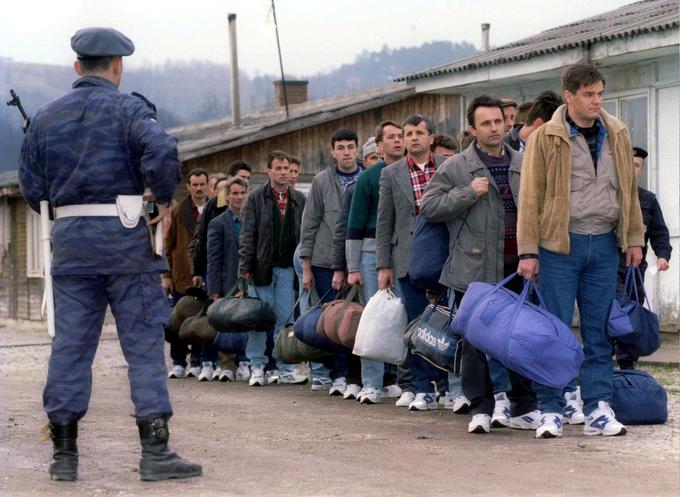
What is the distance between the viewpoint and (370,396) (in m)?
11.2

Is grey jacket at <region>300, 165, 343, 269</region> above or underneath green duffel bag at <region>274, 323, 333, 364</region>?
above

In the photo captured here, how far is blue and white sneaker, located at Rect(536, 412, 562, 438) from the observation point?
337 inches

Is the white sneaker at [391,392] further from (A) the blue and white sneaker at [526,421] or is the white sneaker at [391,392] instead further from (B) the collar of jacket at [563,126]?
(B) the collar of jacket at [563,126]

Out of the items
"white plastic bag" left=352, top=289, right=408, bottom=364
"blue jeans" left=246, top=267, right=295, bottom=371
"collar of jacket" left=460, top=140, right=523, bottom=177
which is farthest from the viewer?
"blue jeans" left=246, top=267, right=295, bottom=371

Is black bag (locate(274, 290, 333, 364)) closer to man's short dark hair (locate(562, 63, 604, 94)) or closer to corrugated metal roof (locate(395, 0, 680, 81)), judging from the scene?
man's short dark hair (locate(562, 63, 604, 94))

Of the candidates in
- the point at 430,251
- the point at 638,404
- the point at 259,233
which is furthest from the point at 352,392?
the point at 638,404

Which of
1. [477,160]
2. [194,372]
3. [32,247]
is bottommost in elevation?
[194,372]

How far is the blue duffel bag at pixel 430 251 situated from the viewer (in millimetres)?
9609

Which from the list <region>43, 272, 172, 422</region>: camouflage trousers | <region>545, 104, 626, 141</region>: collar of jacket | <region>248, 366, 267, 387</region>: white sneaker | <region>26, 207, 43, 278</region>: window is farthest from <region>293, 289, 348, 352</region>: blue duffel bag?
<region>26, 207, 43, 278</region>: window

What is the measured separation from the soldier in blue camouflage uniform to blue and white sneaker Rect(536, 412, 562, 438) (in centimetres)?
236

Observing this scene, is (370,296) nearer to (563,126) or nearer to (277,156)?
(277,156)

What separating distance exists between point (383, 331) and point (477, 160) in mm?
1644

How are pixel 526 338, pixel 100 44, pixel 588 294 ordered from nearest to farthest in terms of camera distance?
pixel 100 44, pixel 526 338, pixel 588 294

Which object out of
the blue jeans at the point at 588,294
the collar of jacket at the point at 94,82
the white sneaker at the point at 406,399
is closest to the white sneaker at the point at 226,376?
the white sneaker at the point at 406,399
